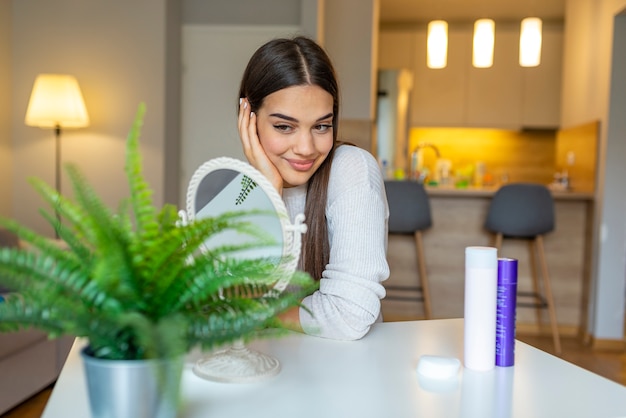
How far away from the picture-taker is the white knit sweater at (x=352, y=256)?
1137 millimetres

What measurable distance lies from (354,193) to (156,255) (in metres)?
0.70

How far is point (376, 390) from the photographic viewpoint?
0.88m

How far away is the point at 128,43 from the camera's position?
4434 mm

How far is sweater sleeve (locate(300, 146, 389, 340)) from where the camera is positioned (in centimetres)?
114

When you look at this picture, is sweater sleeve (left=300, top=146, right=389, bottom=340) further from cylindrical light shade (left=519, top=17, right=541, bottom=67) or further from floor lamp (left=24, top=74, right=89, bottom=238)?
floor lamp (left=24, top=74, right=89, bottom=238)

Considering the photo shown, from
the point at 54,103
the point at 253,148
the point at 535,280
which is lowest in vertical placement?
the point at 535,280

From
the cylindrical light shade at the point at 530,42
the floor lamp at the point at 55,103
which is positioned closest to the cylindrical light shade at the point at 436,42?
the cylindrical light shade at the point at 530,42

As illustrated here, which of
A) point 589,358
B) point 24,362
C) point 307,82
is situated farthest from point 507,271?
point 589,358

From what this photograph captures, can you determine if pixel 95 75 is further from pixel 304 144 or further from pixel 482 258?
pixel 482 258

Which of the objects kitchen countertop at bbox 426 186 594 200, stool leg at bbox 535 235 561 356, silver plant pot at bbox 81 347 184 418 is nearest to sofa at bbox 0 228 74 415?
silver plant pot at bbox 81 347 184 418

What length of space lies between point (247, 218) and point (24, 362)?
200 cm

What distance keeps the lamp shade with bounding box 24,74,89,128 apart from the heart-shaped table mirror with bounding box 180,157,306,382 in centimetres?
326

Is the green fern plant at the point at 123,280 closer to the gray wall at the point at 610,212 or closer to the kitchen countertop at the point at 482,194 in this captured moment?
the kitchen countertop at the point at 482,194

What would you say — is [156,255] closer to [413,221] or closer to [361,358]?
[361,358]
